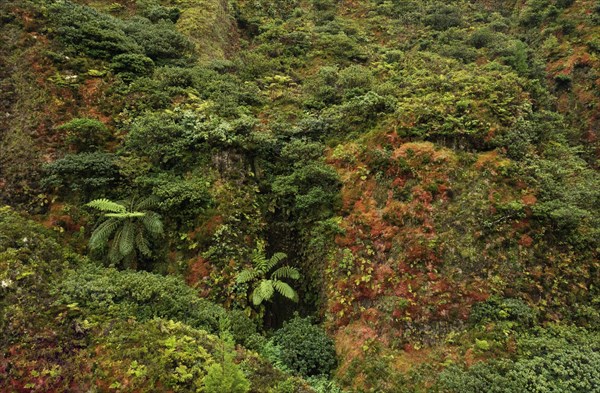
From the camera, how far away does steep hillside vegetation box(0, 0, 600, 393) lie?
709cm

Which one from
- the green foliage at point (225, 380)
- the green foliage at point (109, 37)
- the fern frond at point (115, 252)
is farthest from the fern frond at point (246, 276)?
the green foliage at point (109, 37)

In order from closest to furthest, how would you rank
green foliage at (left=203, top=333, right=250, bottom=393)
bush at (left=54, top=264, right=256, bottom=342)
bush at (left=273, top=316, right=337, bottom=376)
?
green foliage at (left=203, top=333, right=250, bottom=393) → bush at (left=54, top=264, right=256, bottom=342) → bush at (left=273, top=316, right=337, bottom=376)

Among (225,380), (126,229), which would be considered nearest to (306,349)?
(225,380)

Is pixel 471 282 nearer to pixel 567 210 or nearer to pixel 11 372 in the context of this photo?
pixel 567 210

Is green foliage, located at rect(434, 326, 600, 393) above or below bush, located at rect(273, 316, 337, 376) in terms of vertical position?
above

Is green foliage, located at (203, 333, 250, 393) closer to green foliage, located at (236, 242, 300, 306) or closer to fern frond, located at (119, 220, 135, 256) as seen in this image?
green foliage, located at (236, 242, 300, 306)

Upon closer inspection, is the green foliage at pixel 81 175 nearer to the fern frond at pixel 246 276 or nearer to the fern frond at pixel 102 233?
the fern frond at pixel 102 233

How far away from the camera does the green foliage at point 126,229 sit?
31.0ft

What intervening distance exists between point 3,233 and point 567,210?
13.7 metres

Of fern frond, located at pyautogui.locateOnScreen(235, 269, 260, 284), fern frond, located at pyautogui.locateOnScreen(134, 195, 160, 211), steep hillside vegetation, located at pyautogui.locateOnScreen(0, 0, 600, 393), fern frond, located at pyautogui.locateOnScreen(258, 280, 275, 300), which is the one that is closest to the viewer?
steep hillside vegetation, located at pyautogui.locateOnScreen(0, 0, 600, 393)

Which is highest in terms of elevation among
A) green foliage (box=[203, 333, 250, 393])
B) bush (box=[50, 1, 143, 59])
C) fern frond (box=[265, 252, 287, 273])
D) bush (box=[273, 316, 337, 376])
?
bush (box=[50, 1, 143, 59])

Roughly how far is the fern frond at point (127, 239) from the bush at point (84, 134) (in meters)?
3.63

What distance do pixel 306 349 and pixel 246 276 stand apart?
7.99 feet

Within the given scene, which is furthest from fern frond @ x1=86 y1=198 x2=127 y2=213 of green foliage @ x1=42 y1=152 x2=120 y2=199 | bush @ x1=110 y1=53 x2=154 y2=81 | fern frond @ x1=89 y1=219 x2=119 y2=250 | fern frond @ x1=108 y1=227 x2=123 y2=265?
bush @ x1=110 y1=53 x2=154 y2=81
